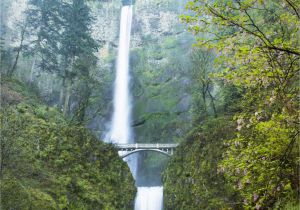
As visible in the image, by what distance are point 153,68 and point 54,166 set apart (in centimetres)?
3812

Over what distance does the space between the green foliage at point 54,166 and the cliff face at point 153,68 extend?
17.7m

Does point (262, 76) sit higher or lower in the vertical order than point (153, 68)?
lower

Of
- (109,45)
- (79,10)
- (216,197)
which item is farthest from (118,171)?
(109,45)

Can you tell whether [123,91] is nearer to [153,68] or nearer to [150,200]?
[153,68]

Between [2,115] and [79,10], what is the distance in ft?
82.0

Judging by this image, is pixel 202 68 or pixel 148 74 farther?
pixel 148 74

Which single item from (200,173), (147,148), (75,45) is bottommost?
(200,173)

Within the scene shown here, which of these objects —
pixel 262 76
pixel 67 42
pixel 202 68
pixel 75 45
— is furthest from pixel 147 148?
pixel 262 76

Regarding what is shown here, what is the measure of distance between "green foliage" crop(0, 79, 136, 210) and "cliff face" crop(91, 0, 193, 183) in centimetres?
1772

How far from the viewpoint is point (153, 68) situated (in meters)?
56.1

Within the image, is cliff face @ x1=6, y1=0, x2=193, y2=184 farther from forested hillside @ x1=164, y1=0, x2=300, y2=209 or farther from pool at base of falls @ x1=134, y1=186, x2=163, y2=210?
forested hillside @ x1=164, y1=0, x2=300, y2=209

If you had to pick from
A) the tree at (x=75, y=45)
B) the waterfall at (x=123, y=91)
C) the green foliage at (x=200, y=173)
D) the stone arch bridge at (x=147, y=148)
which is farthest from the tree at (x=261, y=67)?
the waterfall at (x=123, y=91)

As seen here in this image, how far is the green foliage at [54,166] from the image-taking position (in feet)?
41.5

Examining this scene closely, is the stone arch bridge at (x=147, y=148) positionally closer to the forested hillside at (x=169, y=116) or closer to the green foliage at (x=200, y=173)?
the forested hillside at (x=169, y=116)
